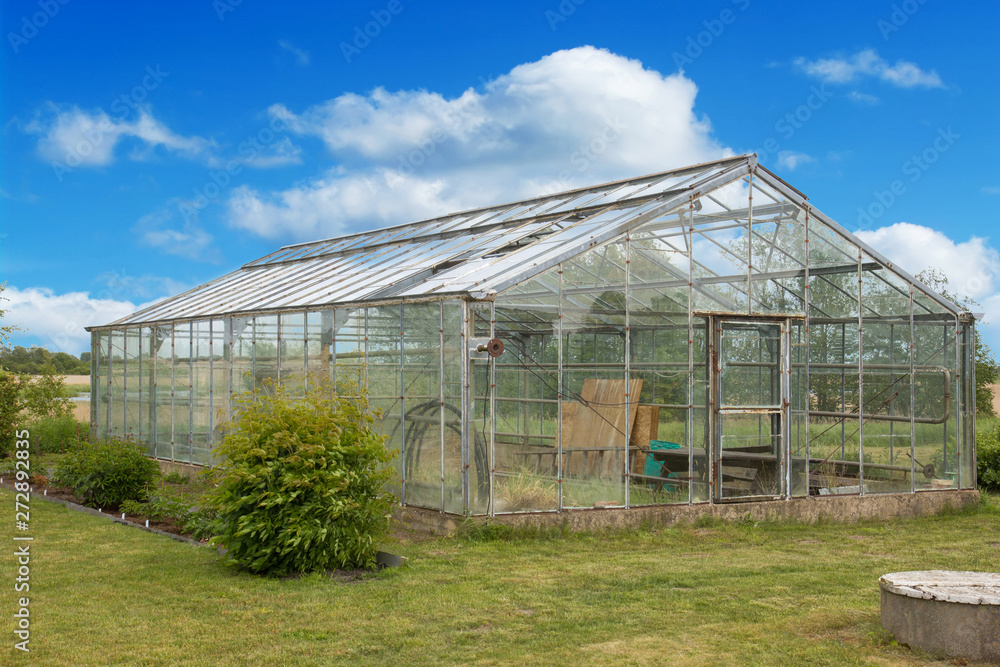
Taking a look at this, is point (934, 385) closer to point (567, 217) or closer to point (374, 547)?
point (567, 217)

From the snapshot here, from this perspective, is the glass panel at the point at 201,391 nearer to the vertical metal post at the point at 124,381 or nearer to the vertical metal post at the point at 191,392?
the vertical metal post at the point at 191,392

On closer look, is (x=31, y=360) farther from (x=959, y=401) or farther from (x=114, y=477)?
(x=959, y=401)

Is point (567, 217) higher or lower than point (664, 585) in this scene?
higher

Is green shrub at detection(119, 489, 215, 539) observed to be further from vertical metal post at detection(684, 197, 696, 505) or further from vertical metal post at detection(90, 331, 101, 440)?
vertical metal post at detection(90, 331, 101, 440)

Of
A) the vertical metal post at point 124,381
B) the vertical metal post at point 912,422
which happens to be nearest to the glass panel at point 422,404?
the vertical metal post at point 912,422

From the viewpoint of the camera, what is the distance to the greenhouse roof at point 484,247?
11.1m

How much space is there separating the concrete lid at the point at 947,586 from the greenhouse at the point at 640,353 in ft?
14.1

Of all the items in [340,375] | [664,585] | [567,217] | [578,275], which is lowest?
[664,585]

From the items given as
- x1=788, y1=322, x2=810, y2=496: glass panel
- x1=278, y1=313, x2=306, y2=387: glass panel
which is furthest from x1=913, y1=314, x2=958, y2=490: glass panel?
x1=278, y1=313, x2=306, y2=387: glass panel

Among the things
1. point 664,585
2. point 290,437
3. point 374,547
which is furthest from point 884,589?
point 290,437

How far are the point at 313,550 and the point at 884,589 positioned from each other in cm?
487

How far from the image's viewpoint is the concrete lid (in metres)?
6.20

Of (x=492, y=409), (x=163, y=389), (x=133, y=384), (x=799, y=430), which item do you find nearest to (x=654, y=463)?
(x=799, y=430)

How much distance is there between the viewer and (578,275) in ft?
37.1
